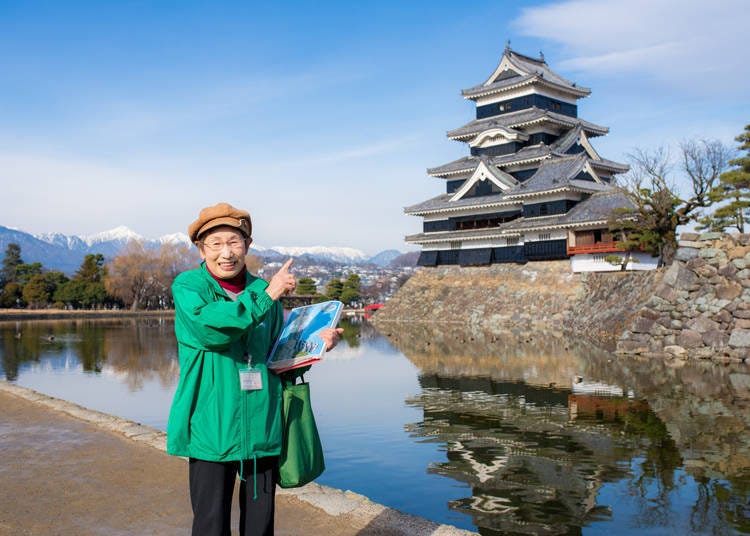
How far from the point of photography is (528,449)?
852cm

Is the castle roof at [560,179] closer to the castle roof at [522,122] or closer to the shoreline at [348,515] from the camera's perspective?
the castle roof at [522,122]

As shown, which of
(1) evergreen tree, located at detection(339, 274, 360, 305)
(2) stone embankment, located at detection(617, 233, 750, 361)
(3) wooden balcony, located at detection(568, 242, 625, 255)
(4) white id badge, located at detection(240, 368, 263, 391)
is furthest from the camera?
(1) evergreen tree, located at detection(339, 274, 360, 305)

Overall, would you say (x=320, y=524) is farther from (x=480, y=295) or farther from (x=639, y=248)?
(x=480, y=295)

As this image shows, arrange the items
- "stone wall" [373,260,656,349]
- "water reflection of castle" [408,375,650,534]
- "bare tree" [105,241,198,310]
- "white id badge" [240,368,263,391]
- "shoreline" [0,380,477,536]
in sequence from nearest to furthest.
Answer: "white id badge" [240,368,263,391] < "shoreline" [0,380,477,536] < "water reflection of castle" [408,375,650,534] < "stone wall" [373,260,656,349] < "bare tree" [105,241,198,310]

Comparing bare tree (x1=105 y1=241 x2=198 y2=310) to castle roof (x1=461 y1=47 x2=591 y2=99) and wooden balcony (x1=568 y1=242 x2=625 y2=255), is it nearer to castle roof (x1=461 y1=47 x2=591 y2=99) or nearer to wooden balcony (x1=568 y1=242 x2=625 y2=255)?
castle roof (x1=461 y1=47 x2=591 y2=99)

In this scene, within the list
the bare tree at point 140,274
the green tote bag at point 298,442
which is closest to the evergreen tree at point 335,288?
the bare tree at point 140,274

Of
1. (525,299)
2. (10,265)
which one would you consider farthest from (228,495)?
(10,265)

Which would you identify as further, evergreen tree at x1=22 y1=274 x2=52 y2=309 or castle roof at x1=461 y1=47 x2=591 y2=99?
evergreen tree at x1=22 y1=274 x2=52 y2=309

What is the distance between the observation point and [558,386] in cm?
1374

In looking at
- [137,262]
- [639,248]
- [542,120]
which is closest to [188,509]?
[639,248]

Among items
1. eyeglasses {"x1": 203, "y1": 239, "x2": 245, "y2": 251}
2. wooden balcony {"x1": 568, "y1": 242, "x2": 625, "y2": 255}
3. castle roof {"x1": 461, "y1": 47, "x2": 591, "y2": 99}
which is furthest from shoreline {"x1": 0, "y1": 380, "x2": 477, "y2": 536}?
castle roof {"x1": 461, "y1": 47, "x2": 591, "y2": 99}

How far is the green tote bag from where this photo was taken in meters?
3.37

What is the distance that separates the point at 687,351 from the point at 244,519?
17.4 metres

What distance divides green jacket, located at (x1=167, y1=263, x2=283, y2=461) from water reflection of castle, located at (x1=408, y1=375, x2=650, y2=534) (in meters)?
3.33
